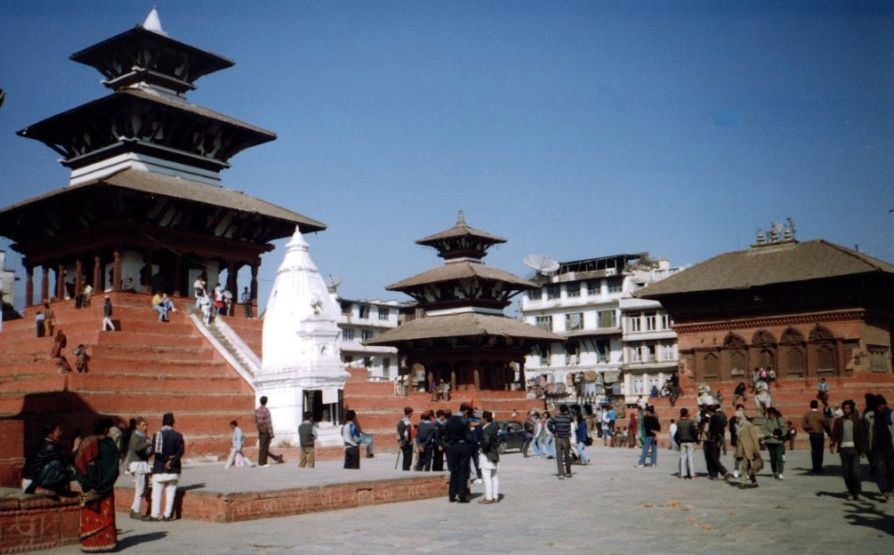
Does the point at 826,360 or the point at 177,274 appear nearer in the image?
the point at 177,274

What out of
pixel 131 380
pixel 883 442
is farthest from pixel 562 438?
pixel 131 380

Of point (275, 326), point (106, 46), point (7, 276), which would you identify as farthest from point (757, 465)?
point (7, 276)

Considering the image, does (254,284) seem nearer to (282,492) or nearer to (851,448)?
(282,492)

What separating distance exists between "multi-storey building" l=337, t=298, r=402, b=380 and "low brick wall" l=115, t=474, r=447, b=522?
5978 cm

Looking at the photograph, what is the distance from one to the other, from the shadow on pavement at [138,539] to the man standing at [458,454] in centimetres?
500

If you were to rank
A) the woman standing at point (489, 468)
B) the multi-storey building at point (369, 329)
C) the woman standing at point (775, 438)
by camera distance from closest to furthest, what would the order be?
the woman standing at point (489, 468) → the woman standing at point (775, 438) → the multi-storey building at point (369, 329)

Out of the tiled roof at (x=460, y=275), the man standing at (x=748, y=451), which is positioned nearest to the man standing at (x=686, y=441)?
the man standing at (x=748, y=451)

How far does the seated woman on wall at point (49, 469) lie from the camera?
401 inches

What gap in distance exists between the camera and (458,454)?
571 inches

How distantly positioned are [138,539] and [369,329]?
67.8 metres

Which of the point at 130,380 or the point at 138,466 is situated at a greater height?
the point at 130,380

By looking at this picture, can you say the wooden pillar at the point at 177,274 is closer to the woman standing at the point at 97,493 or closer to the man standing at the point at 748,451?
the man standing at the point at 748,451

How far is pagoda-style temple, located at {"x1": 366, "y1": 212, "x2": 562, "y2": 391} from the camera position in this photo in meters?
44.1

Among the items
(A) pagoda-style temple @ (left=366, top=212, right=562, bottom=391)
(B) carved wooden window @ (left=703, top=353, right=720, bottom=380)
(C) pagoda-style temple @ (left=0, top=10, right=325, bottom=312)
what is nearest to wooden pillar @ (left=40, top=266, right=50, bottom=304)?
(C) pagoda-style temple @ (left=0, top=10, right=325, bottom=312)
